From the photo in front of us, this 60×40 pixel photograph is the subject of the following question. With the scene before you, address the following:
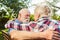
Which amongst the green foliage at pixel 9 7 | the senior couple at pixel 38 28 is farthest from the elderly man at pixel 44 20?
the green foliage at pixel 9 7

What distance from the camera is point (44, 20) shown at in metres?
1.08

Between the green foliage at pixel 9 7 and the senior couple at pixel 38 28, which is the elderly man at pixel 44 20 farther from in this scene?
the green foliage at pixel 9 7

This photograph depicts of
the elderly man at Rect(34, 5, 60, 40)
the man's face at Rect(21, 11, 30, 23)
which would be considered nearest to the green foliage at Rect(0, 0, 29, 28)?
the man's face at Rect(21, 11, 30, 23)

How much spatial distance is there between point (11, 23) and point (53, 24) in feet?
0.96

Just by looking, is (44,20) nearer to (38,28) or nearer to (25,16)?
(38,28)

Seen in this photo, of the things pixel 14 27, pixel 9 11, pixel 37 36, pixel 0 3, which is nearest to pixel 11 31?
pixel 14 27

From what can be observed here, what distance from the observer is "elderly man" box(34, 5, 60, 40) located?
1.06 meters

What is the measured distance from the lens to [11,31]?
1.11m

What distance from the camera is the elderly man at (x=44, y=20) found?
1.06 metres

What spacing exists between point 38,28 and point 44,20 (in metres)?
0.06

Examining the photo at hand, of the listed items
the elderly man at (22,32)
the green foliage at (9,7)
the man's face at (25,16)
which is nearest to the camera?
the elderly man at (22,32)

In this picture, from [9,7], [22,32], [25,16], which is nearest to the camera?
[22,32]

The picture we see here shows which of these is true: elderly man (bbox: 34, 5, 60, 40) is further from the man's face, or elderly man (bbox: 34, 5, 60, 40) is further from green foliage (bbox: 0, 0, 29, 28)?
green foliage (bbox: 0, 0, 29, 28)

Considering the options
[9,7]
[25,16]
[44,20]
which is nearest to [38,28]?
[44,20]
